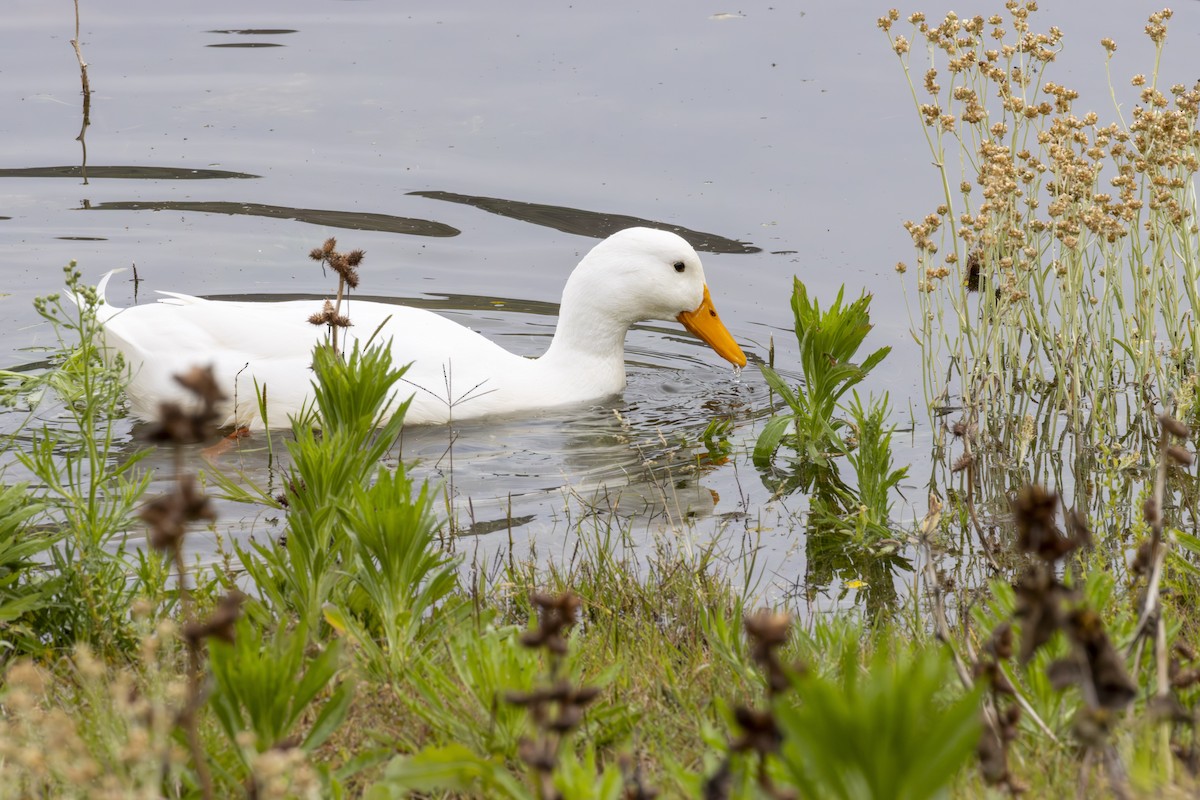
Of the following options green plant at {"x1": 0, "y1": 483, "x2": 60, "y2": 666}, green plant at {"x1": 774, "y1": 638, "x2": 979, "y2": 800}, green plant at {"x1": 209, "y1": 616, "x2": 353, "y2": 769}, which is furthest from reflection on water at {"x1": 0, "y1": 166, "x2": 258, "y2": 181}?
green plant at {"x1": 774, "y1": 638, "x2": 979, "y2": 800}

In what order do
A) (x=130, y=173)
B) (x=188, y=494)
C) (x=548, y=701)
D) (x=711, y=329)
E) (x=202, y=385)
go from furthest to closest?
(x=130, y=173)
(x=711, y=329)
(x=548, y=701)
(x=188, y=494)
(x=202, y=385)

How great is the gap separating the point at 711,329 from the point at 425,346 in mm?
1626

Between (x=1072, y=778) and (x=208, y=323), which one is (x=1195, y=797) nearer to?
(x=1072, y=778)

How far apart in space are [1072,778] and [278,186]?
740 centimetres

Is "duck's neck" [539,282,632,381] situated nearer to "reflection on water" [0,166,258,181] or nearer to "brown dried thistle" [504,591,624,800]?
"reflection on water" [0,166,258,181]

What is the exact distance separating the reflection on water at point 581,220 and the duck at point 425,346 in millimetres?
1562

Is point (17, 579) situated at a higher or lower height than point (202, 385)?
lower

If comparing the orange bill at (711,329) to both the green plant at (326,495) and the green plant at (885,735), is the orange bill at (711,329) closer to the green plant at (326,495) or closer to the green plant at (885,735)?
the green plant at (326,495)

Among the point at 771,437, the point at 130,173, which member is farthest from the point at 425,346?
the point at 130,173

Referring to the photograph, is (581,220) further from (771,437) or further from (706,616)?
(706,616)

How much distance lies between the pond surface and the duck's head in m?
0.49

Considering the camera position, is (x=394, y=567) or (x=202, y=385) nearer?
(x=202, y=385)

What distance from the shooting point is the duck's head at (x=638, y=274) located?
6.55m

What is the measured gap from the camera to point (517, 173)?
9.06m
